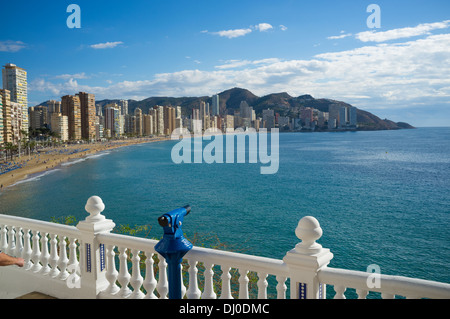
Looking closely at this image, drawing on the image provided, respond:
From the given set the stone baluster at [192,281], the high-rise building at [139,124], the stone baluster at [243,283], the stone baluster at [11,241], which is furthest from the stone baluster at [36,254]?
the high-rise building at [139,124]

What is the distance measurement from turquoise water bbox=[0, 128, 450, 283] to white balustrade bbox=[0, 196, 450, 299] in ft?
58.9

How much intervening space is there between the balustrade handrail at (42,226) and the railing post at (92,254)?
0.66 ft

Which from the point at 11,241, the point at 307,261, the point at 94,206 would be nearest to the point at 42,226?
the point at 11,241

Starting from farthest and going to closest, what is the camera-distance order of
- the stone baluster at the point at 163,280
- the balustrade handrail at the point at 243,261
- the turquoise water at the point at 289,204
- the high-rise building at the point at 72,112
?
the high-rise building at the point at 72,112 < the turquoise water at the point at 289,204 < the stone baluster at the point at 163,280 < the balustrade handrail at the point at 243,261

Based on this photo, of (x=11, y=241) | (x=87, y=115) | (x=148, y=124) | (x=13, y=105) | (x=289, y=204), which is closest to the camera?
(x=11, y=241)

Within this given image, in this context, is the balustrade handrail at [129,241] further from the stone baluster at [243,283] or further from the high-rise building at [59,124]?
the high-rise building at [59,124]

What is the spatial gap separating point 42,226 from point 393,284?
3.86m

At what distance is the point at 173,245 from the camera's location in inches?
126

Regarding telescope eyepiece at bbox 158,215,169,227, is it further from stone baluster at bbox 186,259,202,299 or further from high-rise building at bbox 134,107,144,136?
high-rise building at bbox 134,107,144,136

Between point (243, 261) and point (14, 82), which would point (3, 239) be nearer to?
point (243, 261)

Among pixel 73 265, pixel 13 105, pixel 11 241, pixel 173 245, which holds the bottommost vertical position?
pixel 73 265

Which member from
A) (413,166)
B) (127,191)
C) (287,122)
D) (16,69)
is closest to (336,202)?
(127,191)

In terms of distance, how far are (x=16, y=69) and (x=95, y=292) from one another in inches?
5665

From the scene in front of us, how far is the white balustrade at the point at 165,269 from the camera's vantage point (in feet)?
8.76
